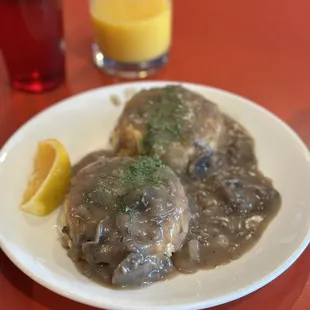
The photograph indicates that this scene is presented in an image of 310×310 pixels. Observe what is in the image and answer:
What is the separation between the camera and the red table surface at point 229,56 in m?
2.12

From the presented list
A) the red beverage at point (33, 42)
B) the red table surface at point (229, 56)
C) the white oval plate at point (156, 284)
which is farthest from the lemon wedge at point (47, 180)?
the red beverage at point (33, 42)

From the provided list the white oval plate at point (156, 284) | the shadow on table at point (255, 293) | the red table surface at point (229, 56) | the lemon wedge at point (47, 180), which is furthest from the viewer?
the red table surface at point (229, 56)

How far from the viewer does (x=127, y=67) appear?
2264mm

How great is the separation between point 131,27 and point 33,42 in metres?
0.38

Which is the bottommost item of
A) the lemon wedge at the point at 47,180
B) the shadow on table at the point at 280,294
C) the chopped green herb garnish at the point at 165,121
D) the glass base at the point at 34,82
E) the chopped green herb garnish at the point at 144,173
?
the glass base at the point at 34,82

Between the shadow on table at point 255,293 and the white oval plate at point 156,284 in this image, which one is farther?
the shadow on table at point 255,293

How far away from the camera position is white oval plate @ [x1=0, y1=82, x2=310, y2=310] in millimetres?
1296

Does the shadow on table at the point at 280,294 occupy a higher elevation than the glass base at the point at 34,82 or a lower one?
higher

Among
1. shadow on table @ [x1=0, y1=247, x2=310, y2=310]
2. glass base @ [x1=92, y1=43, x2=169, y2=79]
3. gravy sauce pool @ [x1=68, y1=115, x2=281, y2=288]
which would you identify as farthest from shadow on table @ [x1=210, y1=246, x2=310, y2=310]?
glass base @ [x1=92, y1=43, x2=169, y2=79]

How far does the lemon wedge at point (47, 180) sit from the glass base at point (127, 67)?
0.64m

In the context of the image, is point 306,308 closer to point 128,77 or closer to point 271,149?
point 271,149

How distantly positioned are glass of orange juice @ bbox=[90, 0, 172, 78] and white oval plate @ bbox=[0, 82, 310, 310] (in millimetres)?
263

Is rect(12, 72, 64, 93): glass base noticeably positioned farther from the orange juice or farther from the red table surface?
the orange juice

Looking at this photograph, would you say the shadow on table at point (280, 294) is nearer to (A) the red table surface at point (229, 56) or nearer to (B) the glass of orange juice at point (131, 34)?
→ (A) the red table surface at point (229, 56)
